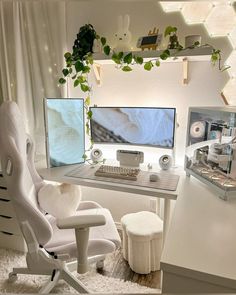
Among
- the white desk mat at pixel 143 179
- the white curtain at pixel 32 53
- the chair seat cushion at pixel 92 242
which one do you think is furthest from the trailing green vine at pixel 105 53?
the chair seat cushion at pixel 92 242

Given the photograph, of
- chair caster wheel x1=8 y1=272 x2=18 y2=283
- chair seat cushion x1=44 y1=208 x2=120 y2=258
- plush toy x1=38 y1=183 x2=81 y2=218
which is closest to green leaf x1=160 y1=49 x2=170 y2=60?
plush toy x1=38 y1=183 x2=81 y2=218

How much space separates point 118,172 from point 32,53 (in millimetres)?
1234

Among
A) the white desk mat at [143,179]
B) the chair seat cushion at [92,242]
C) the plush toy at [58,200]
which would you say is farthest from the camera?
the white desk mat at [143,179]

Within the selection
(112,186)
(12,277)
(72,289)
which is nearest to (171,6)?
(112,186)

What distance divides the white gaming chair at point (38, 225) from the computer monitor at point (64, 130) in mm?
397

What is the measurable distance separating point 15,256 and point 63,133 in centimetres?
99

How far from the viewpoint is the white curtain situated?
6.22 ft

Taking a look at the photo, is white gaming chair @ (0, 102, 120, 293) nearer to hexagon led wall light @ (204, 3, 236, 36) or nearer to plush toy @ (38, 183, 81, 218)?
plush toy @ (38, 183, 81, 218)

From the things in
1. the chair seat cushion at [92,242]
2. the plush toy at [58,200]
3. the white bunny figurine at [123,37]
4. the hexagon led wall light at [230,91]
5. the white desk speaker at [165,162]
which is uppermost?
the white bunny figurine at [123,37]

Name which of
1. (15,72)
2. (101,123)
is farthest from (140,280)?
(15,72)

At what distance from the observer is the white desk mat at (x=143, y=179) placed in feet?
4.77

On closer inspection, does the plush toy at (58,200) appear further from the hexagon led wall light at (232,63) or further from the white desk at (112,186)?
the hexagon led wall light at (232,63)

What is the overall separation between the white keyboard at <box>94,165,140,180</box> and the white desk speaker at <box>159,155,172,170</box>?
193 mm

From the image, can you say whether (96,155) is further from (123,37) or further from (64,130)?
(123,37)
